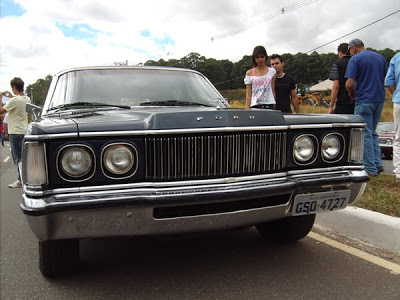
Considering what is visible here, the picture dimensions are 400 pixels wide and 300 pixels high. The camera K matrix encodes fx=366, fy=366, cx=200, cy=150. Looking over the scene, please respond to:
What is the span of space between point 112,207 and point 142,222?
0.20 metres

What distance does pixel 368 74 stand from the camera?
5164mm

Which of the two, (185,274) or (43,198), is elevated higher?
(43,198)

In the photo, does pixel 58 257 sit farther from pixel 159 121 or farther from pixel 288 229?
pixel 288 229

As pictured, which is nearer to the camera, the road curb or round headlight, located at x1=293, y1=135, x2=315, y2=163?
round headlight, located at x1=293, y1=135, x2=315, y2=163

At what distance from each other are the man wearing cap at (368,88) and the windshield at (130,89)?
2495mm

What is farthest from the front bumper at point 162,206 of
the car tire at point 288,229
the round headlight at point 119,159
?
the car tire at point 288,229

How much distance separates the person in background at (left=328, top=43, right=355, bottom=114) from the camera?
572 centimetres

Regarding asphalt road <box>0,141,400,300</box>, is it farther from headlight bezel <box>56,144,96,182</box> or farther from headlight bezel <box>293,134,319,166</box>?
headlight bezel <box>293,134,319,166</box>

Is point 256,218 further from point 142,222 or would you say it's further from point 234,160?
point 142,222

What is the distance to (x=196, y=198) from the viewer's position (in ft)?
7.20

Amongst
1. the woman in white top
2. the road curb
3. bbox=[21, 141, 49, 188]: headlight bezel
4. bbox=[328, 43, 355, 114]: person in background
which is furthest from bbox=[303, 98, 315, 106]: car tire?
bbox=[21, 141, 49, 188]: headlight bezel

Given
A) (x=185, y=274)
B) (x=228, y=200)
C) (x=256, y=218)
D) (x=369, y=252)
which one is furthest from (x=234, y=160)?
(x=369, y=252)

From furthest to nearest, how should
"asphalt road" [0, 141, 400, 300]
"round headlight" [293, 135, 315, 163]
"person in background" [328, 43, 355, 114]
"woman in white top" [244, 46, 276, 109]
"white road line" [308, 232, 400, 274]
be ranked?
1. "person in background" [328, 43, 355, 114]
2. "woman in white top" [244, 46, 276, 109]
3. "white road line" [308, 232, 400, 274]
4. "round headlight" [293, 135, 315, 163]
5. "asphalt road" [0, 141, 400, 300]

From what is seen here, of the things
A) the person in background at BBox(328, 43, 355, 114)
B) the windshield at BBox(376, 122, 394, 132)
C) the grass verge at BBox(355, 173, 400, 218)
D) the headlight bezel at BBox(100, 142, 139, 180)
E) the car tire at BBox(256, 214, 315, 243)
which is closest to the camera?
the headlight bezel at BBox(100, 142, 139, 180)
